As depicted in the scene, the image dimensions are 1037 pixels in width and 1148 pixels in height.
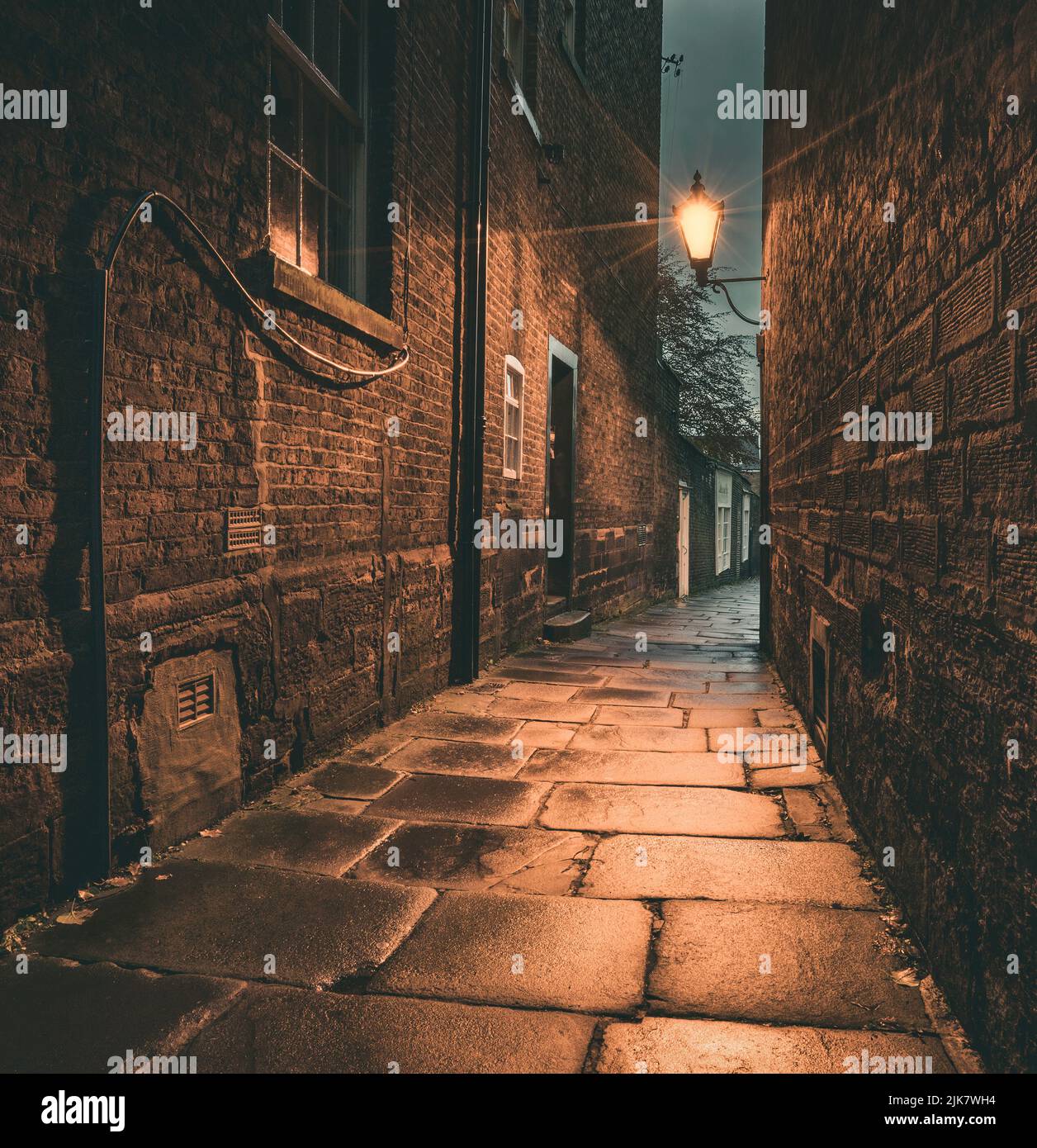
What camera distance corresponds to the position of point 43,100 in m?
2.65

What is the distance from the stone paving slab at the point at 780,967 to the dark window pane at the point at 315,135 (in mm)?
4070

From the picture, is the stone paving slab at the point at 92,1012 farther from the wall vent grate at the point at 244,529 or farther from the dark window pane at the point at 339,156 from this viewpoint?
the dark window pane at the point at 339,156

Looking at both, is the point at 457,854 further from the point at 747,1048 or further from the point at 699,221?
the point at 699,221

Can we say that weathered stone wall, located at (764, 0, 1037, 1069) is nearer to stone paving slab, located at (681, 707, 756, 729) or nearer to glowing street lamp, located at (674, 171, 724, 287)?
stone paving slab, located at (681, 707, 756, 729)

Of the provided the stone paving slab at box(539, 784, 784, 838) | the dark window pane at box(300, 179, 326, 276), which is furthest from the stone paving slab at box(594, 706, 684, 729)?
the dark window pane at box(300, 179, 326, 276)

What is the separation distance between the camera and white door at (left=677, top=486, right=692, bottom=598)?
19.6 metres

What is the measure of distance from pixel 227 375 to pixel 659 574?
1367 cm

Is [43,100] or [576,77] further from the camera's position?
[576,77]

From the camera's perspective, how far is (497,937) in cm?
268

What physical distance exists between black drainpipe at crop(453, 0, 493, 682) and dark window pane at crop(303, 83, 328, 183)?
196cm

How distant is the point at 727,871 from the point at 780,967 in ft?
2.36

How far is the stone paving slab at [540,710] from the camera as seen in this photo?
575cm
